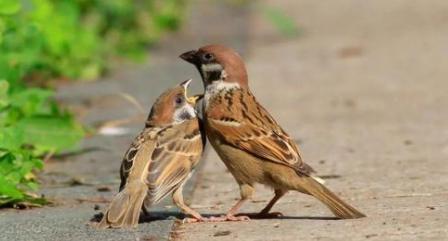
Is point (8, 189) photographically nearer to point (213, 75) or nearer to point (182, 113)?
point (182, 113)

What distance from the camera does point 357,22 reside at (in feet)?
55.5

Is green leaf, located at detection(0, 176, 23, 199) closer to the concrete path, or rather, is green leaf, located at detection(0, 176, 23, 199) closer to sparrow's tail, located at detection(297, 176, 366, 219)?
the concrete path

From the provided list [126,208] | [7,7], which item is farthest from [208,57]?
[7,7]

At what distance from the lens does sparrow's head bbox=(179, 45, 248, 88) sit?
23.9ft

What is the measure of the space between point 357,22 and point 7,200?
10.1 m

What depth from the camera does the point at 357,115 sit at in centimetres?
1096

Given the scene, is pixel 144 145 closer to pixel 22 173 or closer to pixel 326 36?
pixel 22 173

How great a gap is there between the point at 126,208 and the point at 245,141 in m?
0.75

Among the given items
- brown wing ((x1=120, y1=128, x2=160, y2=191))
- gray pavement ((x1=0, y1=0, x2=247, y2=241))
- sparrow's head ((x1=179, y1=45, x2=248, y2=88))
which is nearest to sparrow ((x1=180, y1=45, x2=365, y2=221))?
sparrow's head ((x1=179, y1=45, x2=248, y2=88))

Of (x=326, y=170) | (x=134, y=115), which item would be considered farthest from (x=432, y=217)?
(x=134, y=115)

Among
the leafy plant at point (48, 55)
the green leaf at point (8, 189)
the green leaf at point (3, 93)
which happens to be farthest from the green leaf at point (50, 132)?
the green leaf at point (8, 189)

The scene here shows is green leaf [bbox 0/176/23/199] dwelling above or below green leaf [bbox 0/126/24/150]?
below

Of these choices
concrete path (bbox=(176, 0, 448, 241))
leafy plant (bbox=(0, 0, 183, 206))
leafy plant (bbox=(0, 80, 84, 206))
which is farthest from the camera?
leafy plant (bbox=(0, 80, 84, 206))

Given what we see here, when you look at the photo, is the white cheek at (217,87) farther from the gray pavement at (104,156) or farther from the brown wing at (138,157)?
the gray pavement at (104,156)
